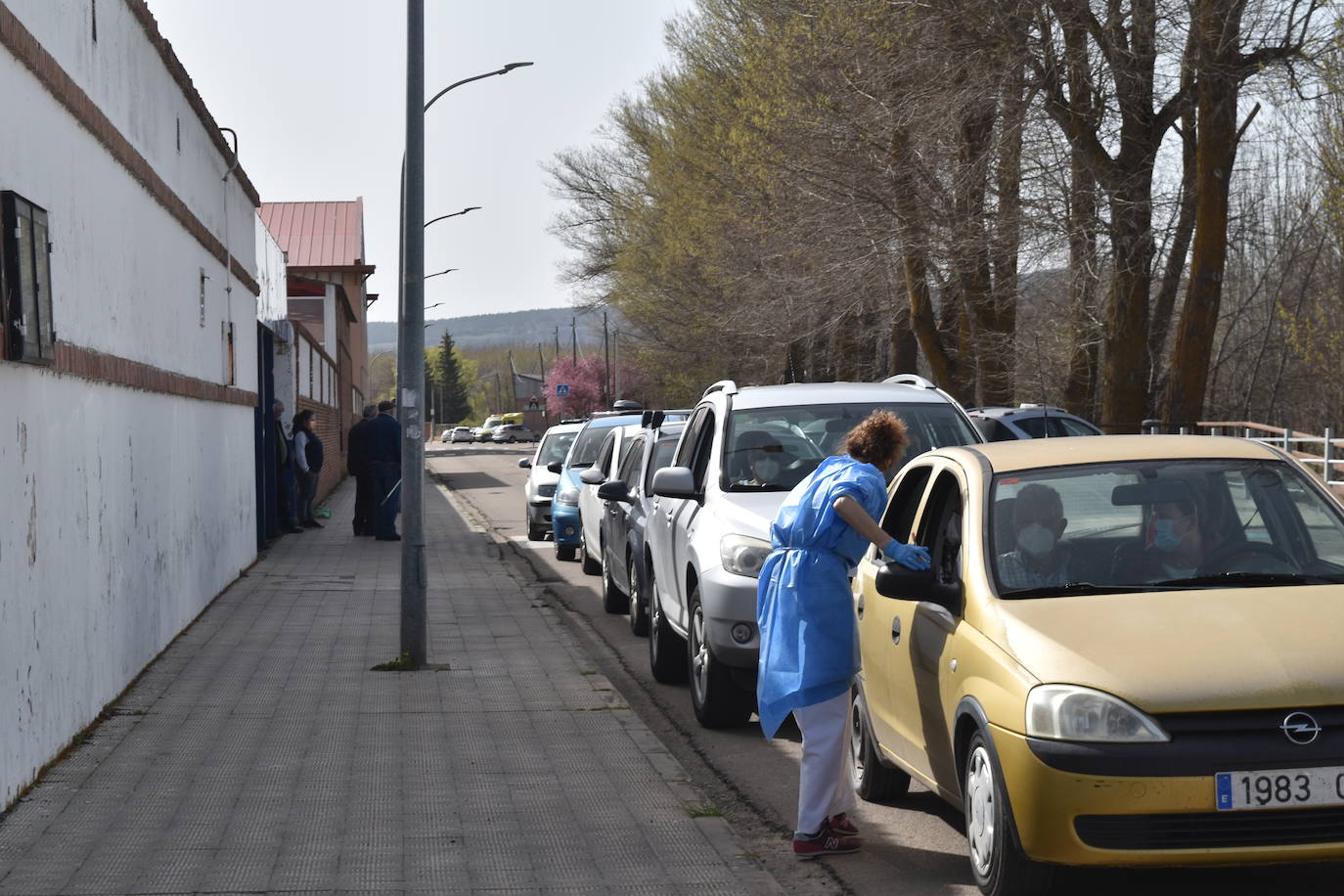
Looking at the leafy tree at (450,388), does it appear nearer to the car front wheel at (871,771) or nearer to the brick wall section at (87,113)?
the brick wall section at (87,113)

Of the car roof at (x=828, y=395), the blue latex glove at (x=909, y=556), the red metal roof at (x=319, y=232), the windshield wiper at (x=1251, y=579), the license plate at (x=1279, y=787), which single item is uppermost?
the red metal roof at (x=319, y=232)

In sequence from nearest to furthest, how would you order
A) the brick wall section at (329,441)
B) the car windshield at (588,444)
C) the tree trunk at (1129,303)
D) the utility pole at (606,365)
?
the car windshield at (588,444), the tree trunk at (1129,303), the brick wall section at (329,441), the utility pole at (606,365)

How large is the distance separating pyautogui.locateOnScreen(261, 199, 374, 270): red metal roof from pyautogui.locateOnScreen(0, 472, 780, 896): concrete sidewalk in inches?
1918

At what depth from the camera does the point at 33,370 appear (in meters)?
7.27

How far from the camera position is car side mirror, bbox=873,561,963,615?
18.3ft

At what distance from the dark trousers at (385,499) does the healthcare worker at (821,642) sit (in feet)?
55.7

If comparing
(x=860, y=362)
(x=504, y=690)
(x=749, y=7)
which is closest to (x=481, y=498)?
(x=860, y=362)

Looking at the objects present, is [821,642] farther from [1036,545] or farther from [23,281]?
[23,281]

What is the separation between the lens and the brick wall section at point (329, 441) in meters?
32.8

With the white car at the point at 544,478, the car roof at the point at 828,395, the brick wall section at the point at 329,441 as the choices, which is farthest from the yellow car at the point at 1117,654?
the brick wall section at the point at 329,441

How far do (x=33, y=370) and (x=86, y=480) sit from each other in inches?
51.4

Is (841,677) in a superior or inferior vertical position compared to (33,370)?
inferior

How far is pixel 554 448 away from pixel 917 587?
748 inches

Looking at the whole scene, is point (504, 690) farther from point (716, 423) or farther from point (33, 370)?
point (33, 370)
